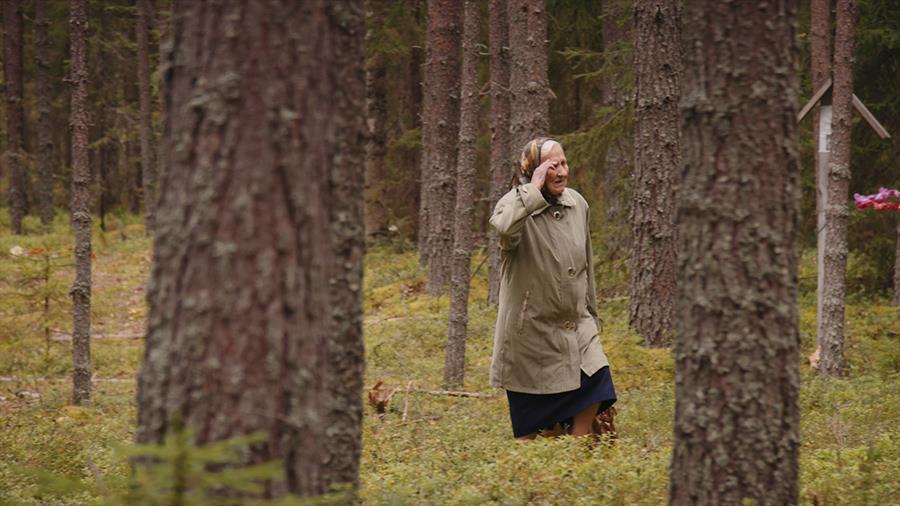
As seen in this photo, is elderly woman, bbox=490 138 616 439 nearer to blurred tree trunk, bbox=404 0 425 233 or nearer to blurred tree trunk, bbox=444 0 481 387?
blurred tree trunk, bbox=444 0 481 387

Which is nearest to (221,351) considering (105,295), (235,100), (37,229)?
(235,100)

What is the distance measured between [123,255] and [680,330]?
24.4m

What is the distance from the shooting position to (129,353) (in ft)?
46.0

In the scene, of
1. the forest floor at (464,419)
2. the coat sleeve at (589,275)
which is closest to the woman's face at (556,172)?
the coat sleeve at (589,275)

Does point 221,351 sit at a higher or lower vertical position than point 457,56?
lower

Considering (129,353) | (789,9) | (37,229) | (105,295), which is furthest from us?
(37,229)

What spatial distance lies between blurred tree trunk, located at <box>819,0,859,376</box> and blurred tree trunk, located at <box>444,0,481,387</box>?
166 inches

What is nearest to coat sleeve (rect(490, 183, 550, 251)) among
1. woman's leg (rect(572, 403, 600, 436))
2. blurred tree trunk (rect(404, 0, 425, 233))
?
woman's leg (rect(572, 403, 600, 436))

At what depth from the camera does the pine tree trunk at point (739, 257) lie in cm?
364

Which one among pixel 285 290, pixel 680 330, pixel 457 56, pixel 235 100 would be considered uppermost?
pixel 457 56

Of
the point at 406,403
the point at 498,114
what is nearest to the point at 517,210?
the point at 406,403

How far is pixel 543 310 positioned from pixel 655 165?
4.73 meters

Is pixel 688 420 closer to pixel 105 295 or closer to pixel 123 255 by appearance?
pixel 105 295

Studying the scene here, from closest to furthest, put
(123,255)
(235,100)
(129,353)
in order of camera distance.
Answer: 1. (235,100)
2. (129,353)
3. (123,255)
